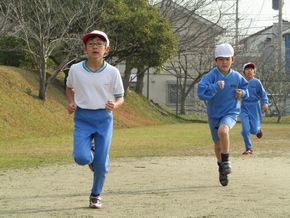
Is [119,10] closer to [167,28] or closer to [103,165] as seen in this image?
[167,28]

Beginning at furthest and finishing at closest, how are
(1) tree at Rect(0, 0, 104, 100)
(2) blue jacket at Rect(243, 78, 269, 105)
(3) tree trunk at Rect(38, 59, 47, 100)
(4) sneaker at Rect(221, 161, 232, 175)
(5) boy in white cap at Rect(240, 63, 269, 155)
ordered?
(3) tree trunk at Rect(38, 59, 47, 100)
(1) tree at Rect(0, 0, 104, 100)
(5) boy in white cap at Rect(240, 63, 269, 155)
(2) blue jacket at Rect(243, 78, 269, 105)
(4) sneaker at Rect(221, 161, 232, 175)

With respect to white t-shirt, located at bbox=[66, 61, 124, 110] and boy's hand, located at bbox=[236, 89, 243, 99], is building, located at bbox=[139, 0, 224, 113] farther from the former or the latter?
white t-shirt, located at bbox=[66, 61, 124, 110]

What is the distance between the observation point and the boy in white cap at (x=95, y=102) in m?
6.46

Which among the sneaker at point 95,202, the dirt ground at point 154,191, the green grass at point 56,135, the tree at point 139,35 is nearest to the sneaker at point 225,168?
the dirt ground at point 154,191

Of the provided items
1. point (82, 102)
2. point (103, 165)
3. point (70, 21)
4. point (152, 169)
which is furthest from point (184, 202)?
point (70, 21)

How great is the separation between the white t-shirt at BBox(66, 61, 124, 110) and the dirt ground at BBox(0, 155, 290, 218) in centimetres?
119

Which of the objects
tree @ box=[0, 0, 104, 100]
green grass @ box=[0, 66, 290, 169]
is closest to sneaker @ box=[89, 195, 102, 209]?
green grass @ box=[0, 66, 290, 169]

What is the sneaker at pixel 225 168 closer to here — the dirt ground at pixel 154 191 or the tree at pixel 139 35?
the dirt ground at pixel 154 191

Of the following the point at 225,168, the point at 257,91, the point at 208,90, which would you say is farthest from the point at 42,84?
the point at 225,168

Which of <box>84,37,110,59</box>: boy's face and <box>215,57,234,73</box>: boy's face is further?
<box>215,57,234,73</box>: boy's face

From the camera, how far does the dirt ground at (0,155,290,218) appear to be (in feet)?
20.2

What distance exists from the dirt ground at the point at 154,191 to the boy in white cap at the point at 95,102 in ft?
1.79

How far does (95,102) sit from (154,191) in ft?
5.73

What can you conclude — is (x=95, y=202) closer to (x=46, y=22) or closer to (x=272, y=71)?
(x=46, y=22)
